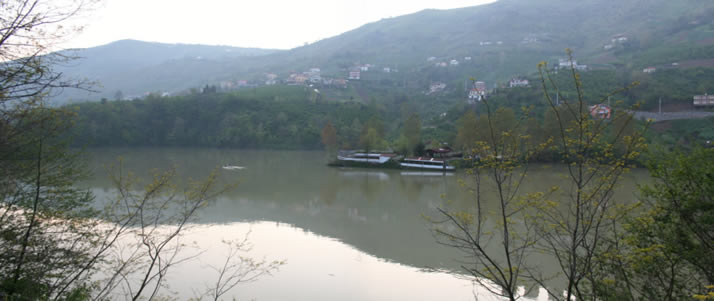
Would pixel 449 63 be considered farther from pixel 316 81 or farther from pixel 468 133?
pixel 468 133

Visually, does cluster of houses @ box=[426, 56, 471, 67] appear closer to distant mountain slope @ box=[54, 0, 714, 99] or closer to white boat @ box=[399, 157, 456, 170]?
distant mountain slope @ box=[54, 0, 714, 99]

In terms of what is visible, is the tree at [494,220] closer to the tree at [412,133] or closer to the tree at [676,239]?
the tree at [676,239]

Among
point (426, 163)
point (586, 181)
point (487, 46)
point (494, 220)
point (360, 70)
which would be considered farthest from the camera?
point (487, 46)

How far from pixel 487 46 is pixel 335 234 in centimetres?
8176

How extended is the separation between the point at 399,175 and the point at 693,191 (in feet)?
64.4

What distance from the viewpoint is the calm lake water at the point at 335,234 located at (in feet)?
24.9

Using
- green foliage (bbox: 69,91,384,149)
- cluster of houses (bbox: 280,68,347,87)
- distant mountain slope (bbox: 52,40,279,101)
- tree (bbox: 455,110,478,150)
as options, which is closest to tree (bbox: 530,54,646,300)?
tree (bbox: 455,110,478,150)

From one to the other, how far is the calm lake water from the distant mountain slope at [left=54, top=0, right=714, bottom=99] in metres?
37.5

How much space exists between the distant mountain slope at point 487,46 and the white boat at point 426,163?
98.5 feet

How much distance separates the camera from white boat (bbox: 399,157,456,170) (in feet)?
80.3

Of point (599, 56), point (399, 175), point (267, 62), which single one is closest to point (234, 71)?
point (267, 62)

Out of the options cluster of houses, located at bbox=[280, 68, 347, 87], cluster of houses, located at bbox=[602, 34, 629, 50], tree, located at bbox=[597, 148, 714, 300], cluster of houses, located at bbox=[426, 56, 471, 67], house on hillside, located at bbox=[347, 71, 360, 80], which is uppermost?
cluster of houses, located at bbox=[602, 34, 629, 50]

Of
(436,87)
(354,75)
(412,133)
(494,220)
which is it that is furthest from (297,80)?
(494,220)

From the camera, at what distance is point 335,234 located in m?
11.5
